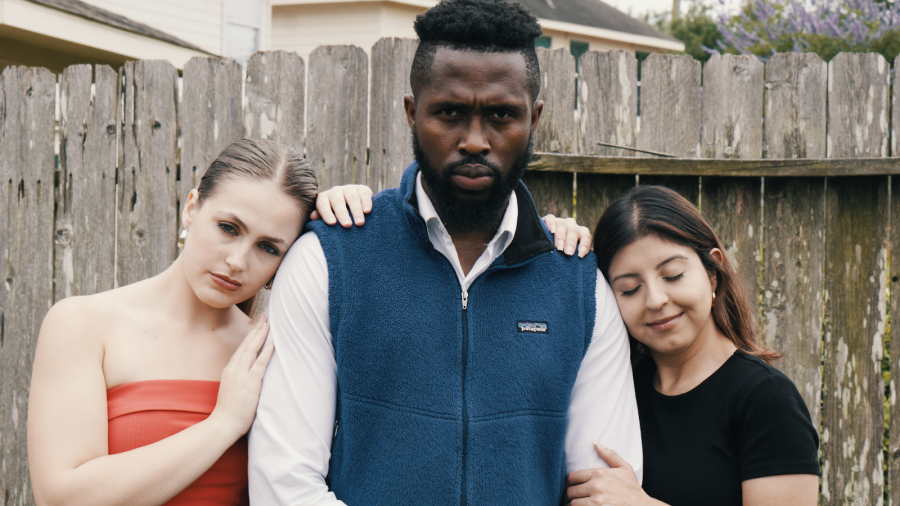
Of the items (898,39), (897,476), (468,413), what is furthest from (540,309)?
(898,39)

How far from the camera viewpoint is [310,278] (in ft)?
6.26

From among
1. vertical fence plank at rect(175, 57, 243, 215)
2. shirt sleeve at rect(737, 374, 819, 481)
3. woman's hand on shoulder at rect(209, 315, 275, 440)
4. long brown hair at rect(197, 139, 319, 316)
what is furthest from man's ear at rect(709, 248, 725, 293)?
vertical fence plank at rect(175, 57, 243, 215)

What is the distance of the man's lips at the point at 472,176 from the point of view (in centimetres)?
200

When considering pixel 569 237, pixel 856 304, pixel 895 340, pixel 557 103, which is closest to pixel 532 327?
pixel 569 237

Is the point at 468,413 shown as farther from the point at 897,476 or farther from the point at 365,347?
the point at 897,476

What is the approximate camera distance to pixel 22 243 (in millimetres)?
3357

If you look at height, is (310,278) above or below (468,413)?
above

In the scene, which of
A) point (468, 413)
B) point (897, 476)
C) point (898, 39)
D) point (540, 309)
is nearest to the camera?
point (468, 413)

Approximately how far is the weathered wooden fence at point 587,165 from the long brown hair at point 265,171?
108 centimetres

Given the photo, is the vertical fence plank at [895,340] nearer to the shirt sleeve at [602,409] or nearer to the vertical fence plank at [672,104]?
the vertical fence plank at [672,104]

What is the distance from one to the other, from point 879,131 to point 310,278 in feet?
9.08

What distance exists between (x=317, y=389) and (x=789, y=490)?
54.6 inches

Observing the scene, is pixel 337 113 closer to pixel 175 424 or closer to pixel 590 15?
pixel 175 424

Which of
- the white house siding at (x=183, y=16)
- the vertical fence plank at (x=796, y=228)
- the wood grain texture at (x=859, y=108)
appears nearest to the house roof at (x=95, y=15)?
the white house siding at (x=183, y=16)
